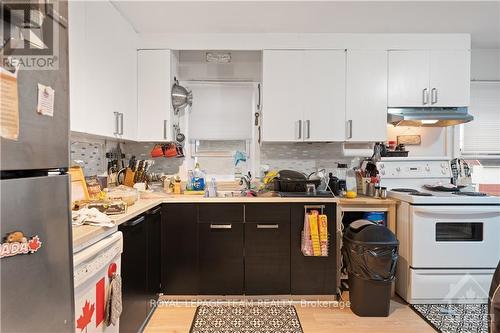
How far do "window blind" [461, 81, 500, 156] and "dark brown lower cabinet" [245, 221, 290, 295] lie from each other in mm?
2304

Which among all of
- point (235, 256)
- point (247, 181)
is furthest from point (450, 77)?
point (235, 256)

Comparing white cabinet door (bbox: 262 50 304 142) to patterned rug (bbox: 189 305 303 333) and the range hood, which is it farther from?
patterned rug (bbox: 189 305 303 333)

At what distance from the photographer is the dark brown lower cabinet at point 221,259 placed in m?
2.36

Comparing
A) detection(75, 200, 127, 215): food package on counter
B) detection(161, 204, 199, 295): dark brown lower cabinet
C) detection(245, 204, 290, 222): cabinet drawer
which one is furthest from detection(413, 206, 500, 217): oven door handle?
detection(75, 200, 127, 215): food package on counter

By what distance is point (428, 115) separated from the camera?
261 cm

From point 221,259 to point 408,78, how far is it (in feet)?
8.17

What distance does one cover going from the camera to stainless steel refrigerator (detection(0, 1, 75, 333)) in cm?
69

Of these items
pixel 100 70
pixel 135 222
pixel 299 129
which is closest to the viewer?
pixel 135 222

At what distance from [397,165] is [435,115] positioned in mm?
592

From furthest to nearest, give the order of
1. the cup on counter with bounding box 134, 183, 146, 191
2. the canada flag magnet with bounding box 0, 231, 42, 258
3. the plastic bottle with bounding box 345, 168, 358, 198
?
the plastic bottle with bounding box 345, 168, 358, 198
the cup on counter with bounding box 134, 183, 146, 191
the canada flag magnet with bounding box 0, 231, 42, 258

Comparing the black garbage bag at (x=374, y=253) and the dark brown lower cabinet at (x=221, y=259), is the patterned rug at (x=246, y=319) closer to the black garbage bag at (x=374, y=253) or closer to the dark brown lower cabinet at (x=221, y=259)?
the dark brown lower cabinet at (x=221, y=259)

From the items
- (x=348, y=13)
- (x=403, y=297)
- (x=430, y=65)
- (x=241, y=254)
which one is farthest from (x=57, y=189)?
(x=430, y=65)

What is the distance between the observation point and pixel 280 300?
238 centimetres

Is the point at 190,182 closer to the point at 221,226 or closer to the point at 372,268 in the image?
the point at 221,226
